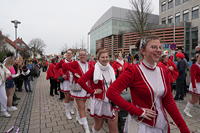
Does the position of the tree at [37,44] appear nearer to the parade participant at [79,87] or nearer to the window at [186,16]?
the window at [186,16]

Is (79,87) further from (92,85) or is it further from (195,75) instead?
(195,75)

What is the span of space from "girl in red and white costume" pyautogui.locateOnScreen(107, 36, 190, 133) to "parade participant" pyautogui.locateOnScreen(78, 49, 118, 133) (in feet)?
3.56

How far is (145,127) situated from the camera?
1636 millimetres

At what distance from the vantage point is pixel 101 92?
2.80 metres

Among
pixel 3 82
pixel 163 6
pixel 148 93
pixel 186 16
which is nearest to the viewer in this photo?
pixel 148 93

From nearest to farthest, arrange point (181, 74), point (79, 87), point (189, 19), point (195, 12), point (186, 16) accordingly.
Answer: point (79, 87)
point (181, 74)
point (195, 12)
point (189, 19)
point (186, 16)

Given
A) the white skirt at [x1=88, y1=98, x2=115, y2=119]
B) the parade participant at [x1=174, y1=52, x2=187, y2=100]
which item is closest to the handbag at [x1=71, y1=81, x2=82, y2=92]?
the white skirt at [x1=88, y1=98, x2=115, y2=119]

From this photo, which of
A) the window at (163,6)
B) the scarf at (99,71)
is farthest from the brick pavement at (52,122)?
the window at (163,6)

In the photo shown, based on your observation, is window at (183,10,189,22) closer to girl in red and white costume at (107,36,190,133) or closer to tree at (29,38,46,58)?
girl in red and white costume at (107,36,190,133)

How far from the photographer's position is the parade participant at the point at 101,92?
279cm

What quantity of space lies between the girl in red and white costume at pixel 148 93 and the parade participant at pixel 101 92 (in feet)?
3.56

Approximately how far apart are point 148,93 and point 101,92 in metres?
1.30

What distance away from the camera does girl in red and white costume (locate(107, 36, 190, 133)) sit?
159 cm

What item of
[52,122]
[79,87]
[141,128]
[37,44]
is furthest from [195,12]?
[37,44]
